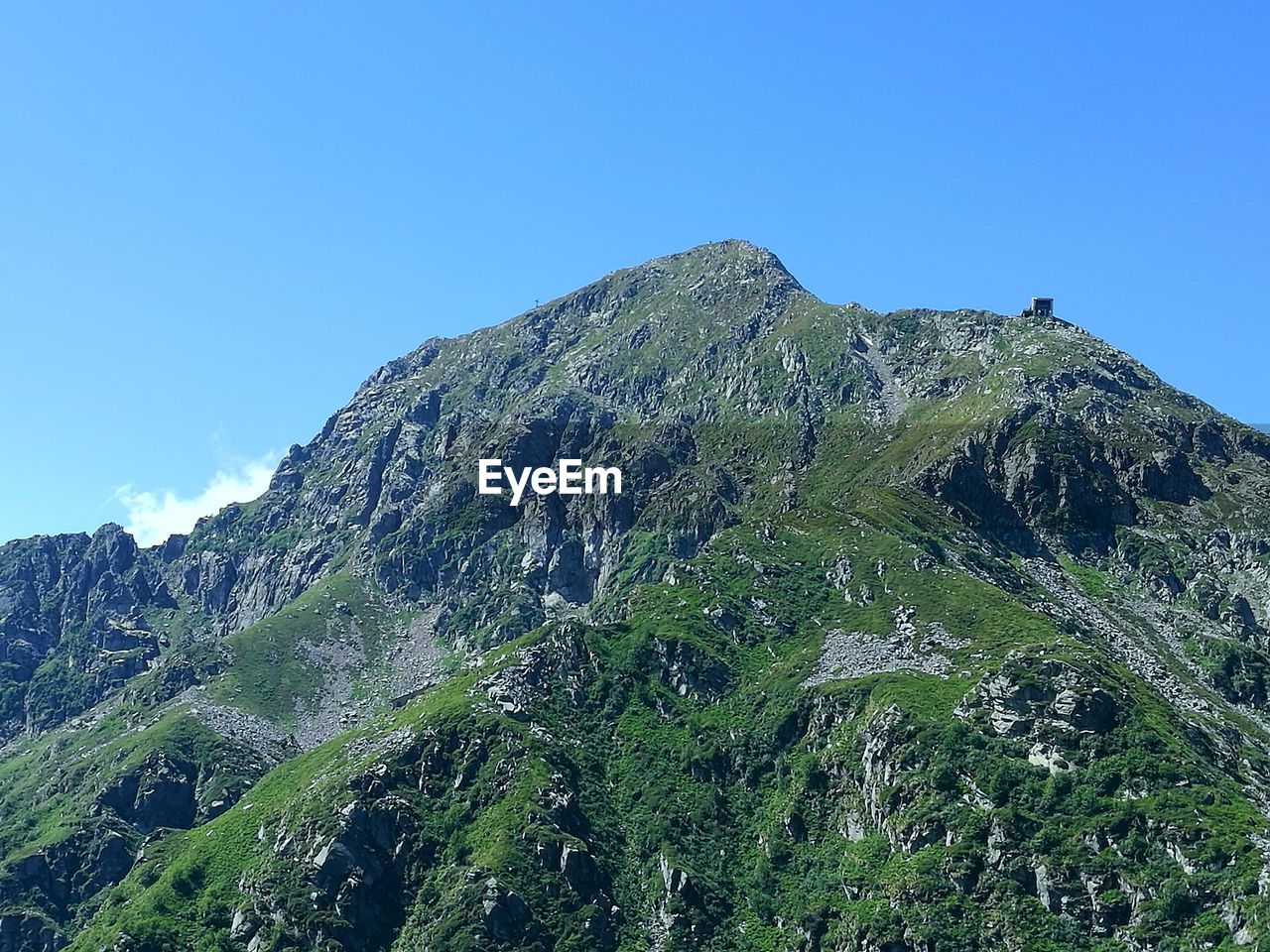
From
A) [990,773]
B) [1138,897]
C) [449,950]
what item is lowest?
[449,950]

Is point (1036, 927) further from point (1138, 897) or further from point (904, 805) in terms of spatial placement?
point (904, 805)

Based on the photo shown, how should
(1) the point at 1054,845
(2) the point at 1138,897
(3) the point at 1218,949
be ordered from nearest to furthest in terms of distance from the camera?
(3) the point at 1218,949, (2) the point at 1138,897, (1) the point at 1054,845

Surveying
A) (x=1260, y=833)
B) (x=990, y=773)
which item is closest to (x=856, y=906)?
(x=990, y=773)

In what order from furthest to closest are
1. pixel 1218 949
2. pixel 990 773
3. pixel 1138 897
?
1. pixel 990 773
2. pixel 1138 897
3. pixel 1218 949

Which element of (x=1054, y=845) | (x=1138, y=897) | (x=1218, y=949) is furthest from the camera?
(x=1054, y=845)

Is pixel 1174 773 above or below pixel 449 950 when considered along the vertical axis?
above

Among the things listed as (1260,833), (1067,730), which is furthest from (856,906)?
(1260,833)

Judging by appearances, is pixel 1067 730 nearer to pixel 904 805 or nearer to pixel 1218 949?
pixel 904 805

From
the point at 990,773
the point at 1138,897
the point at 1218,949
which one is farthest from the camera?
the point at 990,773

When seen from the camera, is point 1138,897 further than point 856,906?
No
